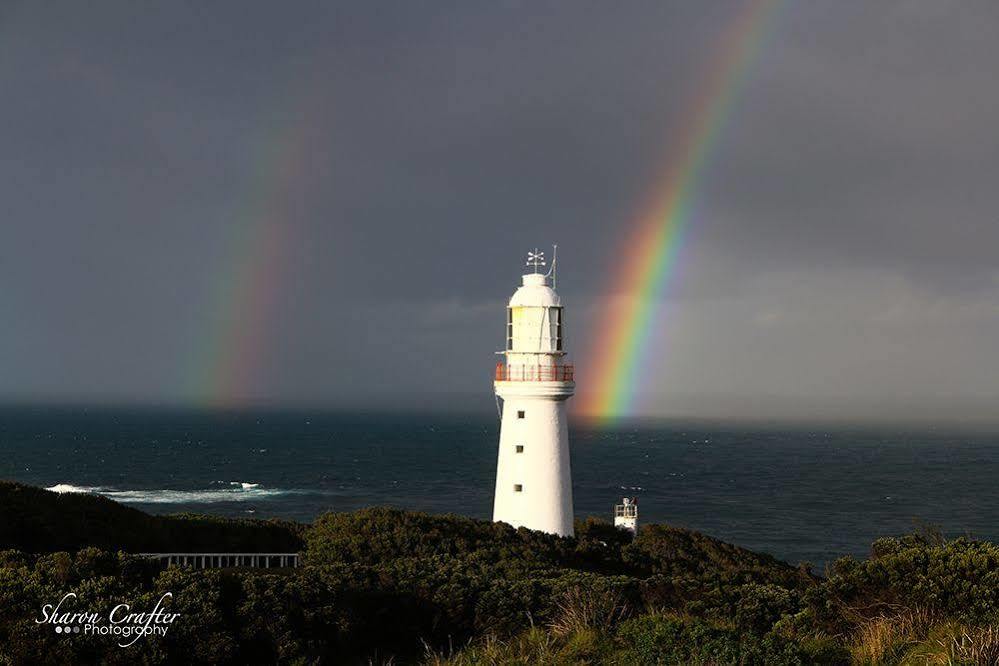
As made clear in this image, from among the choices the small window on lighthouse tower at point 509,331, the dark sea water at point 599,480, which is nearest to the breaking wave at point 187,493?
the dark sea water at point 599,480

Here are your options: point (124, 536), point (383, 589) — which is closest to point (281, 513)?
point (124, 536)

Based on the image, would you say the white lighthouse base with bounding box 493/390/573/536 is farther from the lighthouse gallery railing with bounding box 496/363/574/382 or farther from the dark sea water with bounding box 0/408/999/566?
the dark sea water with bounding box 0/408/999/566

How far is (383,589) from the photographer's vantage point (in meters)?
13.1

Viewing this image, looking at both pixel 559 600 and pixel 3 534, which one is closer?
pixel 559 600

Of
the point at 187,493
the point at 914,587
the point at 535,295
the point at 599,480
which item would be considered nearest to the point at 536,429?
the point at 535,295

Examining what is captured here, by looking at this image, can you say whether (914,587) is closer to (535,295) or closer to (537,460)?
(537,460)

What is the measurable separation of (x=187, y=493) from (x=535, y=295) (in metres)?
64.7

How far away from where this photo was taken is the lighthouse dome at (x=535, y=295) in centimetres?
2448

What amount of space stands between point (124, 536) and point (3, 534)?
2239mm

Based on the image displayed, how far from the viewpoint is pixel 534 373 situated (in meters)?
23.9

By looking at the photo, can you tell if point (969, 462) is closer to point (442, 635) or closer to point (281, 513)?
point (281, 513)

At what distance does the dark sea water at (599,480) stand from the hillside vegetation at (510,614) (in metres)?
27.9

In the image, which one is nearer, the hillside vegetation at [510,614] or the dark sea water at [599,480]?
the hillside vegetation at [510,614]

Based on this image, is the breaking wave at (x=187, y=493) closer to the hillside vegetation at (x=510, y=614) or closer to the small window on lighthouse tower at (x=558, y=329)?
the small window on lighthouse tower at (x=558, y=329)
